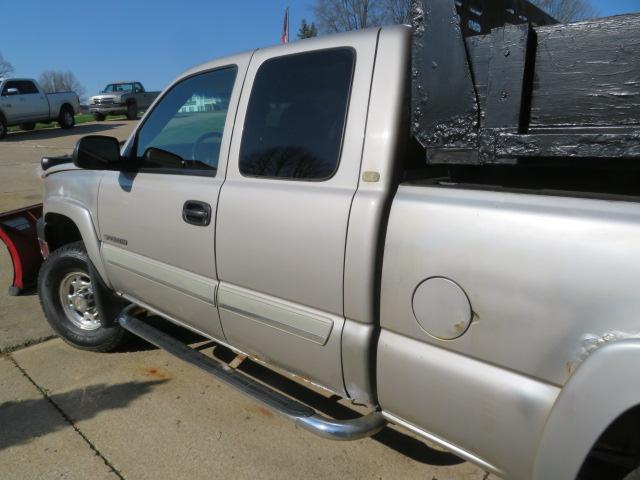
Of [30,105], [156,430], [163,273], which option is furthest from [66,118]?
[156,430]

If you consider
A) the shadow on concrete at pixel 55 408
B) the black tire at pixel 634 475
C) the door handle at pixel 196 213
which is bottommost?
the shadow on concrete at pixel 55 408

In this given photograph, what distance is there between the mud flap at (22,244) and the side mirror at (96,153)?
1977mm

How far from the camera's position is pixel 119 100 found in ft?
80.3

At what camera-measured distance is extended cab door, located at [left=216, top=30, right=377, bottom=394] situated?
200 cm

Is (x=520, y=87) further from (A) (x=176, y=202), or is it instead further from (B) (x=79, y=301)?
(B) (x=79, y=301)

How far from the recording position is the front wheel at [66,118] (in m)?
21.7

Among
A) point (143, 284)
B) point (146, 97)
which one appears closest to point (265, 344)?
point (143, 284)

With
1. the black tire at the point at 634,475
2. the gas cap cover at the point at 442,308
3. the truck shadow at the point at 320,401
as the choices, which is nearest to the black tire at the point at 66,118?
the truck shadow at the point at 320,401

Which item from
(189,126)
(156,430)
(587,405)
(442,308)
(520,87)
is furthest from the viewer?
(189,126)

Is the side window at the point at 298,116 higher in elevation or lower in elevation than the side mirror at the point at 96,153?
higher

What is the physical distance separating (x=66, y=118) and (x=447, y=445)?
79.0 ft

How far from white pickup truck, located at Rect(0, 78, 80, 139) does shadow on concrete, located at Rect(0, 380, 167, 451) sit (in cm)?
1898

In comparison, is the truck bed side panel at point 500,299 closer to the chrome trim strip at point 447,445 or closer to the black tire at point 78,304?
the chrome trim strip at point 447,445

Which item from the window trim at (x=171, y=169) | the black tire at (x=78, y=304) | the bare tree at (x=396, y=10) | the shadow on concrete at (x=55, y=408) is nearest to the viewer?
the window trim at (x=171, y=169)
